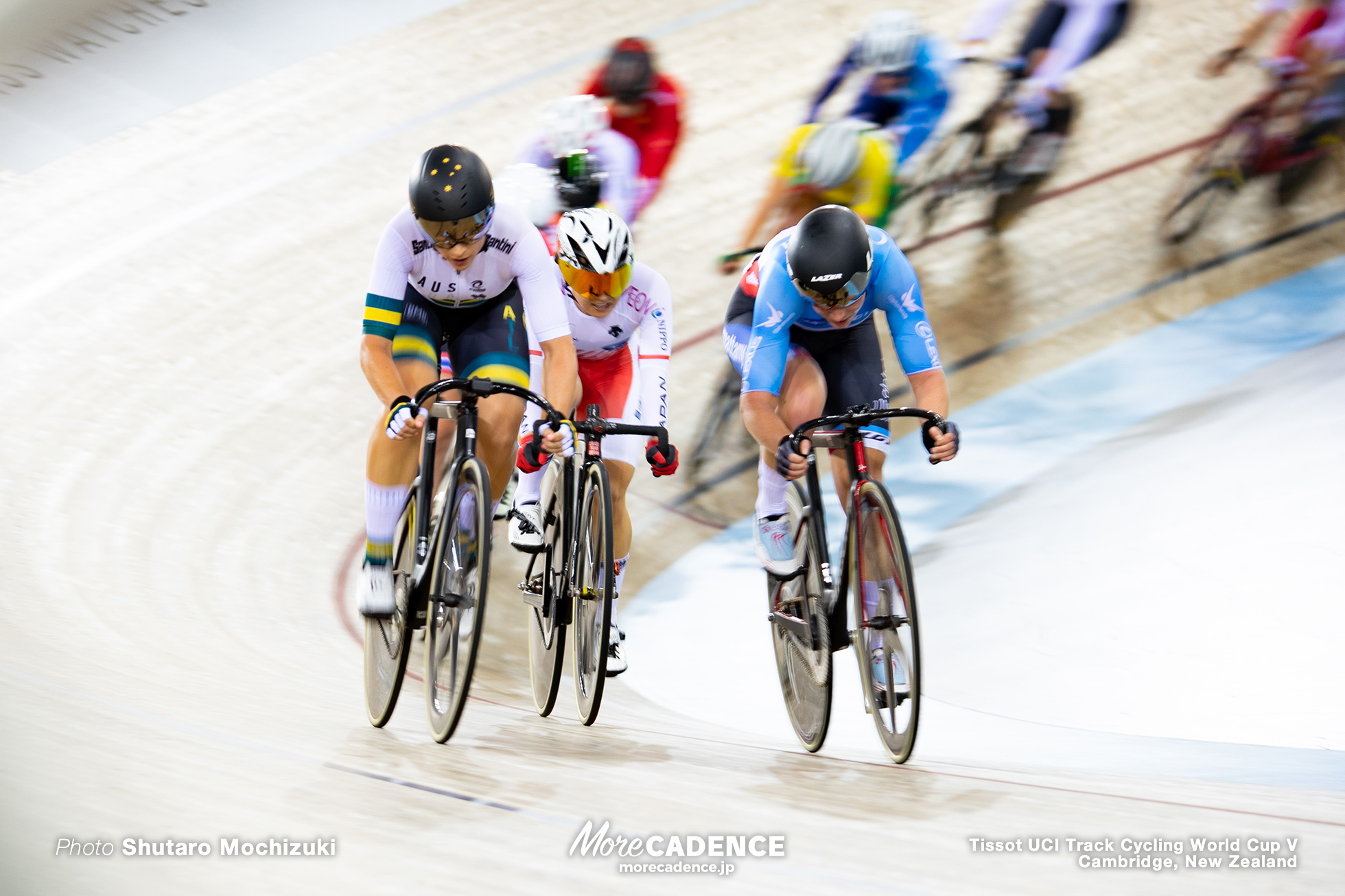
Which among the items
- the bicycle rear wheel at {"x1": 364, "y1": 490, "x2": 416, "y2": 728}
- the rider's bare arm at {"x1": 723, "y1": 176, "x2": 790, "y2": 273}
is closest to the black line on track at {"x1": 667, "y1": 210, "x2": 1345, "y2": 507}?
the rider's bare arm at {"x1": 723, "y1": 176, "x2": 790, "y2": 273}

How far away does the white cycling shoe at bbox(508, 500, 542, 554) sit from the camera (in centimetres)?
322

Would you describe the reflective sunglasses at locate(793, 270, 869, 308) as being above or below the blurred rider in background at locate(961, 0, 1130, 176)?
above

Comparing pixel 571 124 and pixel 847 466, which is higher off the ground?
pixel 571 124

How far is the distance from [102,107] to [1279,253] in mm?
6498

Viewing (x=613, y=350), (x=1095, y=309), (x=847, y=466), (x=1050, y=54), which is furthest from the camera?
(x=1050, y=54)

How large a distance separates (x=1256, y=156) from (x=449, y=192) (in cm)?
536

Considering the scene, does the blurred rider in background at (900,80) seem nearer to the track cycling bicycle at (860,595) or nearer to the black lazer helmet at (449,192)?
the track cycling bicycle at (860,595)

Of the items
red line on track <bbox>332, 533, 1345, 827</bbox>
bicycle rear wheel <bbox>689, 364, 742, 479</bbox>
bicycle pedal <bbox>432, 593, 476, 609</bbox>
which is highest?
bicycle pedal <bbox>432, 593, 476, 609</bbox>

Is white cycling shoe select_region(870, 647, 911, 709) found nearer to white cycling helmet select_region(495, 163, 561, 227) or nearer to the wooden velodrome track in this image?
the wooden velodrome track

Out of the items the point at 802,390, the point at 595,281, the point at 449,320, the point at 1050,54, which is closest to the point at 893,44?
the point at 1050,54

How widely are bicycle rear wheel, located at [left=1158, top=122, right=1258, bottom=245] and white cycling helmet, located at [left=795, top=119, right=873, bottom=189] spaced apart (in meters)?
2.73

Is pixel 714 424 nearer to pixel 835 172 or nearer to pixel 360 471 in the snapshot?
pixel 835 172

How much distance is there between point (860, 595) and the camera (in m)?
2.66

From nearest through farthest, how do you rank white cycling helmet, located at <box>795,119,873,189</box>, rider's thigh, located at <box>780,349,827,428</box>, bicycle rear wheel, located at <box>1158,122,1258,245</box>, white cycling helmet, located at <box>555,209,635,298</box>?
rider's thigh, located at <box>780,349,827,428</box> → white cycling helmet, located at <box>555,209,635,298</box> → white cycling helmet, located at <box>795,119,873,189</box> → bicycle rear wheel, located at <box>1158,122,1258,245</box>
